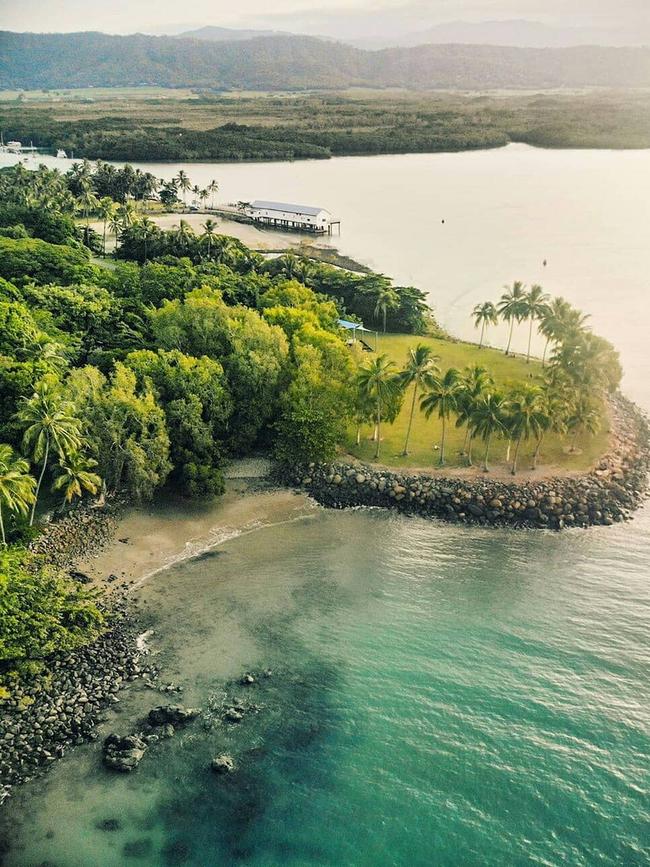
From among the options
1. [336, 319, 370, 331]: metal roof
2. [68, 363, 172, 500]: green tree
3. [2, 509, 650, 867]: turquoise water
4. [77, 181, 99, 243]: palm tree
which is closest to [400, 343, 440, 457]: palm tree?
[2, 509, 650, 867]: turquoise water

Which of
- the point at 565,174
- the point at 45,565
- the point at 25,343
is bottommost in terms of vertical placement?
the point at 45,565

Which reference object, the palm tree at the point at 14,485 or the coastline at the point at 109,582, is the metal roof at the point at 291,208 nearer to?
the coastline at the point at 109,582

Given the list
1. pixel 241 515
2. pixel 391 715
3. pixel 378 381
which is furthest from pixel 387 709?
pixel 378 381

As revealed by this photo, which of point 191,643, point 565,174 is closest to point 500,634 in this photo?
point 191,643

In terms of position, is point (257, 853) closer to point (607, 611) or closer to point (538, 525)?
point (607, 611)

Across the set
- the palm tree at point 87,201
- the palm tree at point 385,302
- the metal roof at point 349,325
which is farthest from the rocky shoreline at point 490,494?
the palm tree at point 87,201

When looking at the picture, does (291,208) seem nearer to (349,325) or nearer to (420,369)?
(349,325)
